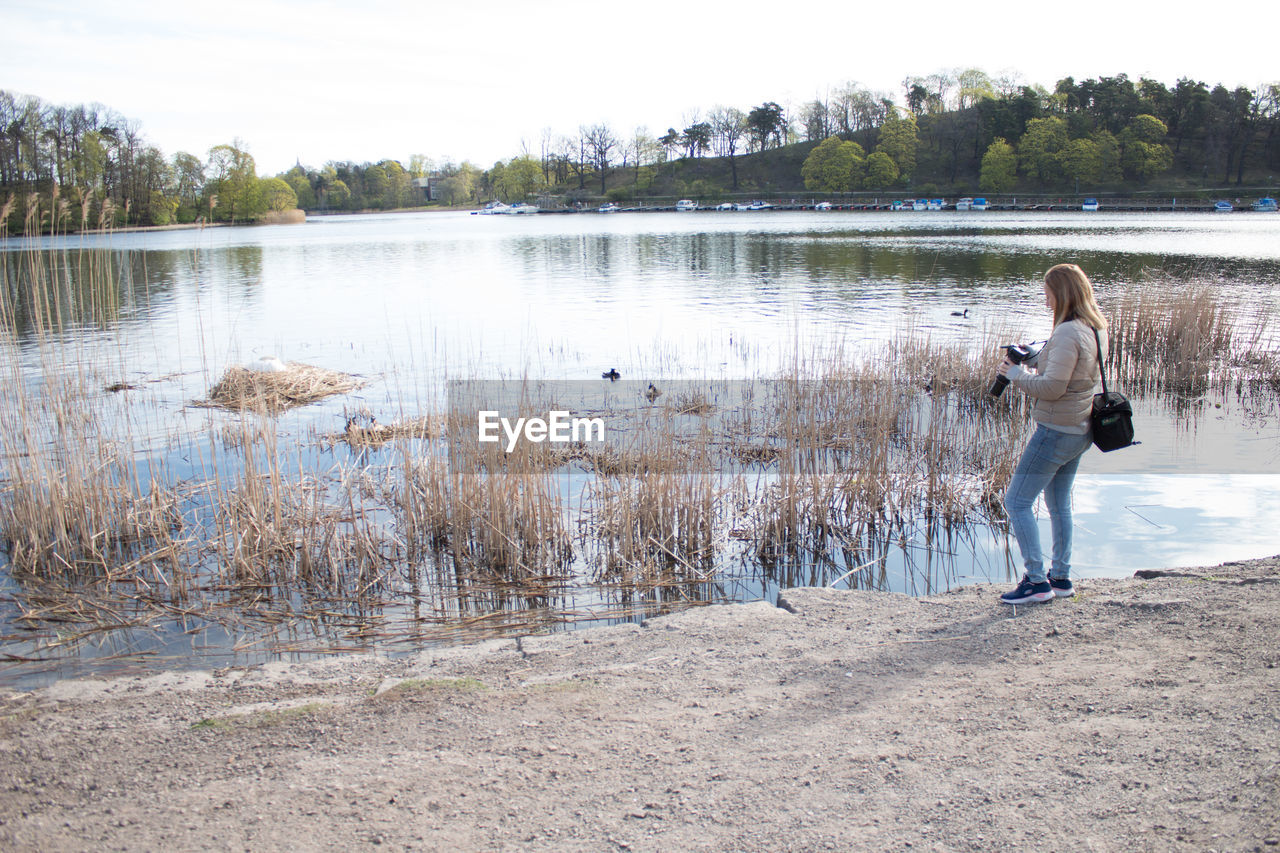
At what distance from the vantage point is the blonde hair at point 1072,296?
16.1ft

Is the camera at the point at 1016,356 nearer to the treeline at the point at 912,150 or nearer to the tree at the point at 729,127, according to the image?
the treeline at the point at 912,150

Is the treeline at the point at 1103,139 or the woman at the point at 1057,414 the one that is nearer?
the woman at the point at 1057,414

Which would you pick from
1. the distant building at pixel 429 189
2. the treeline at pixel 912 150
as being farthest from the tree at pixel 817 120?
the distant building at pixel 429 189

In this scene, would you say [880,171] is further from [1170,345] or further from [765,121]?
[1170,345]

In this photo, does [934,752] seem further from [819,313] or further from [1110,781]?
[819,313]

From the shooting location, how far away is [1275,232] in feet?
166

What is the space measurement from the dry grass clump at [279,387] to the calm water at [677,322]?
360mm

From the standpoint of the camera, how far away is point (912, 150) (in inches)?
4882

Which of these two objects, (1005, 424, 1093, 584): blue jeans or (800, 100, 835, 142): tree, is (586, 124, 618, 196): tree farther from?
(1005, 424, 1093, 584): blue jeans

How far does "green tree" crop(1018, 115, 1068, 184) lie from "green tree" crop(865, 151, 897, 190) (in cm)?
1745

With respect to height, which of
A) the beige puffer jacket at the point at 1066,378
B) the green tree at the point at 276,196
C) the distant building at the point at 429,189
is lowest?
the beige puffer jacket at the point at 1066,378

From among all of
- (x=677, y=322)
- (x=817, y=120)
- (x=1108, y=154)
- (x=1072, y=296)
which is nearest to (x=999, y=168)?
(x=1108, y=154)

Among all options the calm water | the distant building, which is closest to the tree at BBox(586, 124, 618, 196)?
the distant building

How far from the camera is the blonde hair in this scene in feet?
16.1
